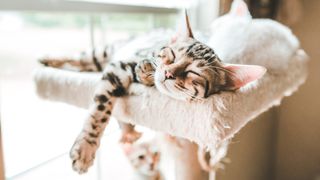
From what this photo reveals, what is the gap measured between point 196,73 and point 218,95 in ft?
0.22

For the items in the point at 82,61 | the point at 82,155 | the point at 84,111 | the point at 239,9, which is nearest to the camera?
the point at 82,155

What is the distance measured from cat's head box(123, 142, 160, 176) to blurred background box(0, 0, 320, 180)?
43mm

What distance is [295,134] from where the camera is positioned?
1.76m

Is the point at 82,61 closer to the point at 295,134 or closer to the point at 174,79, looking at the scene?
the point at 174,79

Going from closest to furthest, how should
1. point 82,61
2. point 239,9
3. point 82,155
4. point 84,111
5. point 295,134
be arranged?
A: point 82,155 < point 84,111 < point 239,9 < point 82,61 < point 295,134

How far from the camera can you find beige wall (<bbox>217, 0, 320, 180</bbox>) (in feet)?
5.02

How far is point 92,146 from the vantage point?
2.28 feet

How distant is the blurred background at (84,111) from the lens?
0.83 metres

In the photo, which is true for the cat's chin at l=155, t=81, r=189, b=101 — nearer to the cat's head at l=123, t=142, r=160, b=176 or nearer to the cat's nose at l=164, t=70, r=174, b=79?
the cat's nose at l=164, t=70, r=174, b=79

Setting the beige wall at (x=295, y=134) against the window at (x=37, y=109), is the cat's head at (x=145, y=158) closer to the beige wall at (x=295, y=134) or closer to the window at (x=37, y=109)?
the window at (x=37, y=109)

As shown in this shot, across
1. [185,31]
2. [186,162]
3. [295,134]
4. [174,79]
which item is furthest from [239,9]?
[295,134]

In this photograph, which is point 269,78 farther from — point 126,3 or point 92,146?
point 126,3

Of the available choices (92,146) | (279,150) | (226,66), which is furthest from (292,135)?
(92,146)

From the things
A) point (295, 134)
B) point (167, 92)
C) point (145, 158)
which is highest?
point (167, 92)
